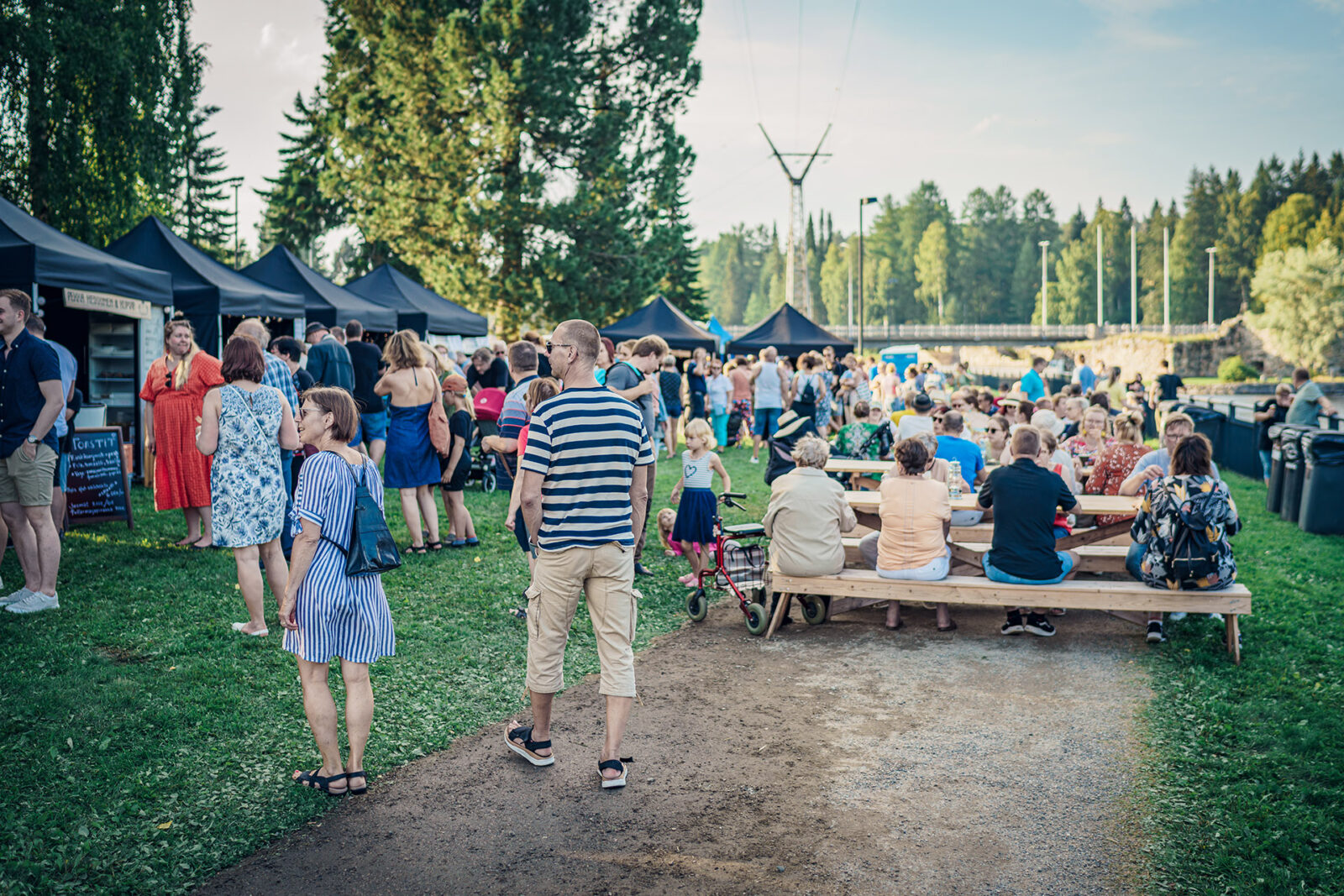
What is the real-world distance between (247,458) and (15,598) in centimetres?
211

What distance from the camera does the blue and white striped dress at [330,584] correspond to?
12.9ft

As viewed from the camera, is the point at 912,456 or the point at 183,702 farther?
the point at 912,456

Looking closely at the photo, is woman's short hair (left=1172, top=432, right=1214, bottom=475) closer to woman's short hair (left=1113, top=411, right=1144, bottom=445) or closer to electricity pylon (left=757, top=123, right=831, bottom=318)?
woman's short hair (left=1113, top=411, right=1144, bottom=445)

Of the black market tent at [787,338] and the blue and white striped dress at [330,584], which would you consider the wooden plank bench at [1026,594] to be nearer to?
the blue and white striped dress at [330,584]

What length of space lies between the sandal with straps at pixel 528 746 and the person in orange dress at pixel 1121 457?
262 inches

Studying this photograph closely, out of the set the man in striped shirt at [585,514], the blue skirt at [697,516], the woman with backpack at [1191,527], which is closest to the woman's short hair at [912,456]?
the woman with backpack at [1191,527]

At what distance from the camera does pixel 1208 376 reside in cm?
6612

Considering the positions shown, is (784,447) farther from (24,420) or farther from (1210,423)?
(1210,423)

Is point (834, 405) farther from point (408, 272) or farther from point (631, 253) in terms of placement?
point (408, 272)

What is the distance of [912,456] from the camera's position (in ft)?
22.2

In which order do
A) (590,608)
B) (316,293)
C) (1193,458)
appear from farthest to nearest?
(316,293)
(1193,458)
(590,608)

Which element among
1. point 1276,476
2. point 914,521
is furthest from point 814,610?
point 1276,476

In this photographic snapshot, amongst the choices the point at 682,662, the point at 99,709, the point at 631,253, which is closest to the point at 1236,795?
the point at 682,662

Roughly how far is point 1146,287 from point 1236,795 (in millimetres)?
116961
